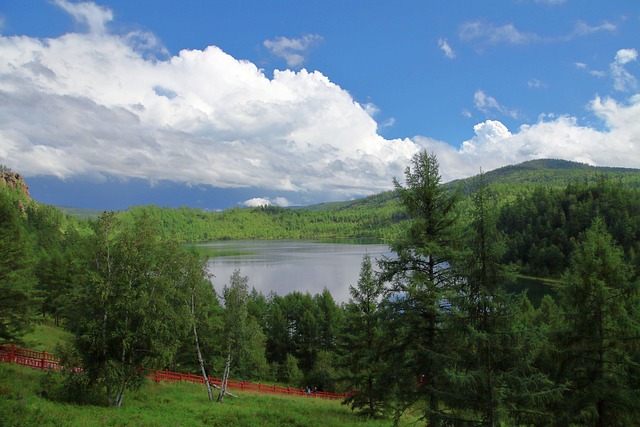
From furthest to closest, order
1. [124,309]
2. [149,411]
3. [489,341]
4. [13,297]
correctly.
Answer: [13,297] < [124,309] < [149,411] < [489,341]

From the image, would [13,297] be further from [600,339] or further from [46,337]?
[600,339]

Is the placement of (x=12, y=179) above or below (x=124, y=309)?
above

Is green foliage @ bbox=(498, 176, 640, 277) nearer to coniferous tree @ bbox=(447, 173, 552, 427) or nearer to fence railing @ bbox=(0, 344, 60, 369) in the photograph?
coniferous tree @ bbox=(447, 173, 552, 427)

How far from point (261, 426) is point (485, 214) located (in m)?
12.1

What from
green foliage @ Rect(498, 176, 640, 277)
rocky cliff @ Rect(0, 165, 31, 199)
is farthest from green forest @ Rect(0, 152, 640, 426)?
rocky cliff @ Rect(0, 165, 31, 199)

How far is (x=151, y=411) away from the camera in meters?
16.4

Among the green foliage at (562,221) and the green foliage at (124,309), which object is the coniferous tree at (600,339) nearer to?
the green foliage at (124,309)

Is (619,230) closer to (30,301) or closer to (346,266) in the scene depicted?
(346,266)

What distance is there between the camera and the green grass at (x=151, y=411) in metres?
12.8

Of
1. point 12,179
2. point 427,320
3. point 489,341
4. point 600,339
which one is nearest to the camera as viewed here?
point 489,341

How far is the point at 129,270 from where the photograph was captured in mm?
17031

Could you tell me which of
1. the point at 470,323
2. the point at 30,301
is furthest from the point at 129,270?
the point at 470,323

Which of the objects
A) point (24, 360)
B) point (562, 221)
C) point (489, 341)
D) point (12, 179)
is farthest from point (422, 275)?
point (12, 179)

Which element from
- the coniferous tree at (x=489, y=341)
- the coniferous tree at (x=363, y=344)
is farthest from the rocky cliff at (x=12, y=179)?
the coniferous tree at (x=489, y=341)
